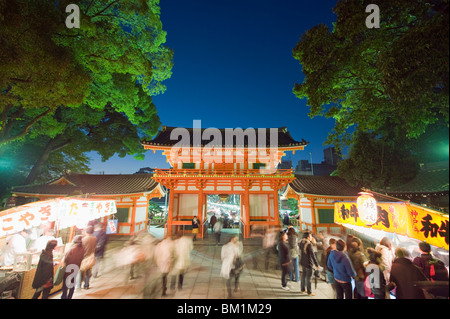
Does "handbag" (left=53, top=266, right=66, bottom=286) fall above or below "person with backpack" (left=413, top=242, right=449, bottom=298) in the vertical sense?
below

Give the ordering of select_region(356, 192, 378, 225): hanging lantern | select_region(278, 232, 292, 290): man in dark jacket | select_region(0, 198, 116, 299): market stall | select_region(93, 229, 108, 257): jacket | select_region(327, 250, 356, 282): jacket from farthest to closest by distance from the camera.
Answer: select_region(93, 229, 108, 257): jacket < select_region(356, 192, 378, 225): hanging lantern < select_region(278, 232, 292, 290): man in dark jacket < select_region(0, 198, 116, 299): market stall < select_region(327, 250, 356, 282): jacket

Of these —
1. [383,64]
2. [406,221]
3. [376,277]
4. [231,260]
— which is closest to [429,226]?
[406,221]

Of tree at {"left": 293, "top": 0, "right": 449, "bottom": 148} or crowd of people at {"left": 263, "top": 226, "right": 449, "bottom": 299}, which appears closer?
crowd of people at {"left": 263, "top": 226, "right": 449, "bottom": 299}

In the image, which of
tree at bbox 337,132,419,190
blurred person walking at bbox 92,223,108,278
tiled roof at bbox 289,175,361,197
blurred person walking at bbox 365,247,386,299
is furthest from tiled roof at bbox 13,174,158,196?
tree at bbox 337,132,419,190

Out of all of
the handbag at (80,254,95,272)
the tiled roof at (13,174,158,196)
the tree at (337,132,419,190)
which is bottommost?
the handbag at (80,254,95,272)

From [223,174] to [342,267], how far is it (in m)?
8.63

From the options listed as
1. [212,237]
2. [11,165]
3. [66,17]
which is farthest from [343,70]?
[11,165]

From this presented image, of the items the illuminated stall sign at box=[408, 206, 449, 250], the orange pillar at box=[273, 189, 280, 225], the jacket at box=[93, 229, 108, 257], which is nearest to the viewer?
the illuminated stall sign at box=[408, 206, 449, 250]

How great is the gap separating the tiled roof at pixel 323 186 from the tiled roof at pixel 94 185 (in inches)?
475

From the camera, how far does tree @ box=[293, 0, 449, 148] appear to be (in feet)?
11.5

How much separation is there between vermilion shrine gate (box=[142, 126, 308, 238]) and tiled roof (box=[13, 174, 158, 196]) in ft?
9.92

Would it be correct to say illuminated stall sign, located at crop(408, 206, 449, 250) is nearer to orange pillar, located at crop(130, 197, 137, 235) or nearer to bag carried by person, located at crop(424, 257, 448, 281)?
bag carried by person, located at crop(424, 257, 448, 281)

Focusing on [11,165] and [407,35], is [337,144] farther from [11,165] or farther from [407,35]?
[11,165]

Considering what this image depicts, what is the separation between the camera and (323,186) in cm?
1448
